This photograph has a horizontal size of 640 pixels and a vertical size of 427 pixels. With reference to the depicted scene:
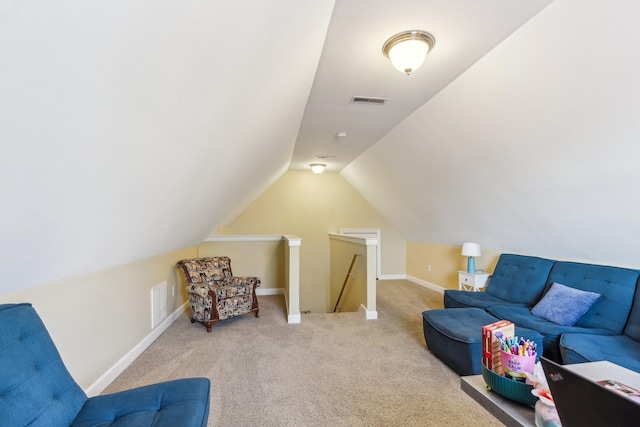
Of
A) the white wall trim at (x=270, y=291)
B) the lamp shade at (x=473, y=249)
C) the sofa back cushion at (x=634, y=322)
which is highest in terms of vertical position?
Answer: the lamp shade at (x=473, y=249)

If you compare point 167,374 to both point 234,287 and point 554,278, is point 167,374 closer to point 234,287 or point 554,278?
point 234,287

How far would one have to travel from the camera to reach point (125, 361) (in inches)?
106

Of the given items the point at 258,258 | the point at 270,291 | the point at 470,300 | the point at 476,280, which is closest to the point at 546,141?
the point at 470,300

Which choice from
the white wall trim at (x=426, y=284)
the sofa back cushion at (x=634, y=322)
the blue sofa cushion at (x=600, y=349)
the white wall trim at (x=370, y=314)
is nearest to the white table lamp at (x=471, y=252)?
the white wall trim at (x=426, y=284)

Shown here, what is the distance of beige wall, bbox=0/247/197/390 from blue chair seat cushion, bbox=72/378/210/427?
0.67 metres

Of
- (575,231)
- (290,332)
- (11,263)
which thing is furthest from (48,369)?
(575,231)

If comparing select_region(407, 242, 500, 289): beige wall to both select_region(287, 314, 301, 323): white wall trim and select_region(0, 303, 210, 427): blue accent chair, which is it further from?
select_region(0, 303, 210, 427): blue accent chair

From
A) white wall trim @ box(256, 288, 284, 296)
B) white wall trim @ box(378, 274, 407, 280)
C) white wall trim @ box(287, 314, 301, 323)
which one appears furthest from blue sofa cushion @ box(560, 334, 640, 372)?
white wall trim @ box(378, 274, 407, 280)

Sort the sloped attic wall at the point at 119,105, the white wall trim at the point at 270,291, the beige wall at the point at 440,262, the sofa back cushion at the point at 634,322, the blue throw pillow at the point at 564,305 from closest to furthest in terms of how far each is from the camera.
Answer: the sloped attic wall at the point at 119,105 < the sofa back cushion at the point at 634,322 < the blue throw pillow at the point at 564,305 < the beige wall at the point at 440,262 < the white wall trim at the point at 270,291

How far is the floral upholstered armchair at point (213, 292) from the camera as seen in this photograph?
3.67 metres

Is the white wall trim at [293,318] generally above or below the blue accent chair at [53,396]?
below

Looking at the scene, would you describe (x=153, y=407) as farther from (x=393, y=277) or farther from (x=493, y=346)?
(x=393, y=277)

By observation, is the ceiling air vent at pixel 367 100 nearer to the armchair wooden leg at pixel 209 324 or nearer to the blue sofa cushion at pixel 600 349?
the blue sofa cushion at pixel 600 349

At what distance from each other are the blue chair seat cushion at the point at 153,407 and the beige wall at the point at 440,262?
4.25m
